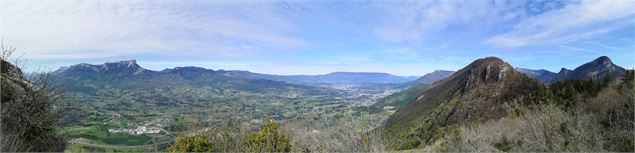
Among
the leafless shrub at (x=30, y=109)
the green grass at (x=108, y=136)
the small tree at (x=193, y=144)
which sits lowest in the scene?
the green grass at (x=108, y=136)

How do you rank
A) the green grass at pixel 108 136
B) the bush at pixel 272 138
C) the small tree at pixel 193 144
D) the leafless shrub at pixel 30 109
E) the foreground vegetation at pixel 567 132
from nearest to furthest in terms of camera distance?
the leafless shrub at pixel 30 109, the small tree at pixel 193 144, the foreground vegetation at pixel 567 132, the bush at pixel 272 138, the green grass at pixel 108 136

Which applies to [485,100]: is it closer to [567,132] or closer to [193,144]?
[567,132]

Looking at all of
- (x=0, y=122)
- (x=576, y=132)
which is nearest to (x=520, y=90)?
(x=576, y=132)

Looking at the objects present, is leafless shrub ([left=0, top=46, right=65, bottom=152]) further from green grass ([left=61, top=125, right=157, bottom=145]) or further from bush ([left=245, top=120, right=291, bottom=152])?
green grass ([left=61, top=125, right=157, bottom=145])

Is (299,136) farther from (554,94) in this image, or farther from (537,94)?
(537,94)

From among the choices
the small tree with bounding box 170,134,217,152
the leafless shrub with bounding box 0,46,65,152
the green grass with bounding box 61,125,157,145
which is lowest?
the green grass with bounding box 61,125,157,145

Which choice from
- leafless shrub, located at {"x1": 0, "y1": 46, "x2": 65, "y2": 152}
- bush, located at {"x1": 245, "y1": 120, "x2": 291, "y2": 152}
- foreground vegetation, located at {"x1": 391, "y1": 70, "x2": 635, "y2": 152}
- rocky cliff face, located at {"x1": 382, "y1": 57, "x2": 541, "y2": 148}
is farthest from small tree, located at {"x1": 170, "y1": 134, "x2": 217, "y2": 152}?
rocky cliff face, located at {"x1": 382, "y1": 57, "x2": 541, "y2": 148}

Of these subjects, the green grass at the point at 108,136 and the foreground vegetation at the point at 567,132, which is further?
the green grass at the point at 108,136

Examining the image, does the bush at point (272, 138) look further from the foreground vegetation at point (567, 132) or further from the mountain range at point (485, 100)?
the mountain range at point (485, 100)

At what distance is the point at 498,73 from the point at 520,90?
23.3m

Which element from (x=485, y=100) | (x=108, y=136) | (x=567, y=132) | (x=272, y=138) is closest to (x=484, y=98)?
(x=485, y=100)

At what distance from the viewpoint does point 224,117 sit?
14.5m

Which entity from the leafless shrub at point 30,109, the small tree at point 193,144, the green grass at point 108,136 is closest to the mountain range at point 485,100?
the small tree at point 193,144

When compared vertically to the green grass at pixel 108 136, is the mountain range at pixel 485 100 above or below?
above
